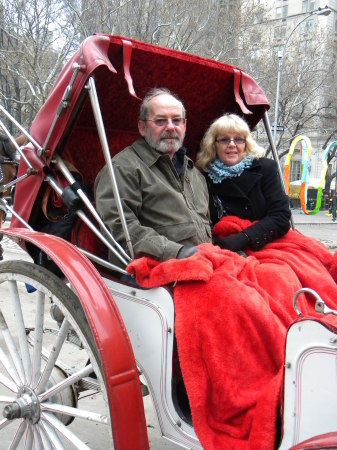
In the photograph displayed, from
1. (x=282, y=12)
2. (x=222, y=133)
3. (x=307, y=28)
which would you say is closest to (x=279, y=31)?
(x=307, y=28)

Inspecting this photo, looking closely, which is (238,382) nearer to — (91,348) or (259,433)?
(259,433)

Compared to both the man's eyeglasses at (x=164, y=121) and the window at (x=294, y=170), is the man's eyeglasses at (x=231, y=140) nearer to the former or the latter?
the man's eyeglasses at (x=164, y=121)

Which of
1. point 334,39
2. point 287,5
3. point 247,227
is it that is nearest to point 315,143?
point 334,39

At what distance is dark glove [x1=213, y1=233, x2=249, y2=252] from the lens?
2.60m

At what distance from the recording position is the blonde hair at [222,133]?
2867 millimetres

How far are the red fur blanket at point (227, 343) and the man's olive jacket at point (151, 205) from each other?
0.18m

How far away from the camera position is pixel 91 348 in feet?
5.90

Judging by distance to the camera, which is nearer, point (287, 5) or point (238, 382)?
point (238, 382)

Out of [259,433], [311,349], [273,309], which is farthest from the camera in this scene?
[273,309]

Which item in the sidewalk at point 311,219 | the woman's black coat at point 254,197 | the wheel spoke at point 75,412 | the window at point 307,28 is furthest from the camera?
the window at point 307,28

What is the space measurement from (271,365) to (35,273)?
1.03 metres

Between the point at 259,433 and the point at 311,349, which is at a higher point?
the point at 311,349

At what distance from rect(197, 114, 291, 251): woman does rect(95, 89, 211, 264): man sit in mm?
264

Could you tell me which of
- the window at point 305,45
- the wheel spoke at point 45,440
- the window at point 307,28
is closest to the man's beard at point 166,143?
the wheel spoke at point 45,440
